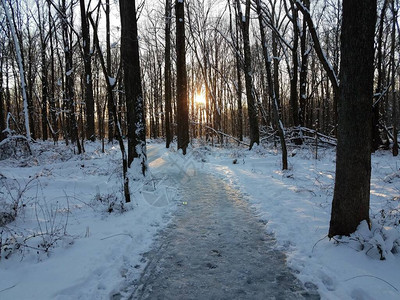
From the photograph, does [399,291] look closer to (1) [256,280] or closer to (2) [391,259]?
(2) [391,259]

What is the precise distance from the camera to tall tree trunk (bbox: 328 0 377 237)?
3113mm

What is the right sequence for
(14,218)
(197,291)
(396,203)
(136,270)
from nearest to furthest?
(197,291) → (136,270) → (14,218) → (396,203)

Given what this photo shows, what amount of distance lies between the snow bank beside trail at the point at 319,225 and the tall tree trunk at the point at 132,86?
3.22 metres

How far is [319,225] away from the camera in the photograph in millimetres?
4211

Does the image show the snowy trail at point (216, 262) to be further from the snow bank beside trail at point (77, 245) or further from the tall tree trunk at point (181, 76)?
the tall tree trunk at point (181, 76)

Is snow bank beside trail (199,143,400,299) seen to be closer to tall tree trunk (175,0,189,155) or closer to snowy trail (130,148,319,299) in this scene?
snowy trail (130,148,319,299)

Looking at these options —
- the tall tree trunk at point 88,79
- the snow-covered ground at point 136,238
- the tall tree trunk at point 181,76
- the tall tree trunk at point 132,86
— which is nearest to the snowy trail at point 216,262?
the snow-covered ground at point 136,238

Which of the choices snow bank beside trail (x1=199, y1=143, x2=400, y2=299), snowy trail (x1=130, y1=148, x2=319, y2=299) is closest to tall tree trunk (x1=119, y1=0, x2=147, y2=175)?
snowy trail (x1=130, y1=148, x2=319, y2=299)

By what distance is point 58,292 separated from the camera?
2.60 m

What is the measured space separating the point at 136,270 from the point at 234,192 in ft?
13.9

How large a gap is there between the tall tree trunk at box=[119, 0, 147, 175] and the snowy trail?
9.70 ft

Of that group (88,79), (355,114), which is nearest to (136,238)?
(355,114)

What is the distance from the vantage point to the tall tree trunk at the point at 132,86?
759 centimetres

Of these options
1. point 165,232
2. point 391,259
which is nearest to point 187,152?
point 165,232
